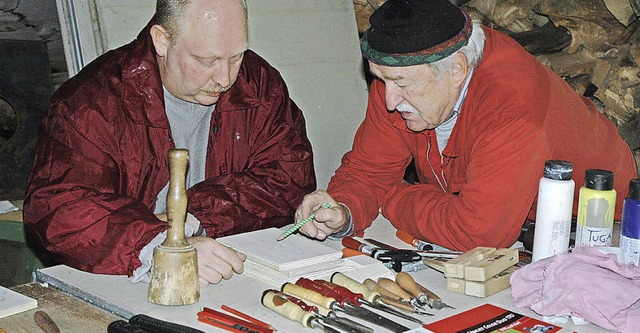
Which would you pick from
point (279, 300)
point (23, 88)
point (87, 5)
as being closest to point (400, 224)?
point (279, 300)

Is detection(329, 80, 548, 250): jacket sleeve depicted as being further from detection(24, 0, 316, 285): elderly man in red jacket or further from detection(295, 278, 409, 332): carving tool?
detection(295, 278, 409, 332): carving tool

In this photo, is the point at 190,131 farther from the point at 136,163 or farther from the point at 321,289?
the point at 321,289

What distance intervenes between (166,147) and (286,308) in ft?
3.10

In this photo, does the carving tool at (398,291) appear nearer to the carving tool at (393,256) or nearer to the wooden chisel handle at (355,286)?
the wooden chisel handle at (355,286)

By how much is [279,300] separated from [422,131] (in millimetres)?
973

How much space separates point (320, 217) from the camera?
2.31 meters

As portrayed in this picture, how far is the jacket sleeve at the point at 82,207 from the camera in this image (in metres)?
2.08

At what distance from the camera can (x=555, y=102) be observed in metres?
2.35

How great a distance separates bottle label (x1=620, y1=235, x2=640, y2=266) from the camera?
1896 mm

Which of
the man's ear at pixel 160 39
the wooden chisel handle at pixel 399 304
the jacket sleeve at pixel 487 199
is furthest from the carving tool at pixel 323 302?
the man's ear at pixel 160 39

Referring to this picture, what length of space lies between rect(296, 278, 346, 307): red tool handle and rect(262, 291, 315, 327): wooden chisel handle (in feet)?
0.29

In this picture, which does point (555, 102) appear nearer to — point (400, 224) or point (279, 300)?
point (400, 224)

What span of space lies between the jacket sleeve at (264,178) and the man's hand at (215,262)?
1.91 ft

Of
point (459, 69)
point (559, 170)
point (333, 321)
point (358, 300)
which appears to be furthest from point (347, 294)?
point (459, 69)
